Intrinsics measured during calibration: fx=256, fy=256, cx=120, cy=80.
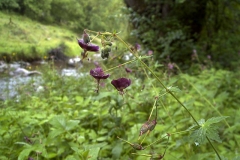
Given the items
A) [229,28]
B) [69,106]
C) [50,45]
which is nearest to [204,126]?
[69,106]

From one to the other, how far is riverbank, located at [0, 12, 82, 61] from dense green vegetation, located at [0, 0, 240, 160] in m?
0.01

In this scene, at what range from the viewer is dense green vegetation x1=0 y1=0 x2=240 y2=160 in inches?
36.2

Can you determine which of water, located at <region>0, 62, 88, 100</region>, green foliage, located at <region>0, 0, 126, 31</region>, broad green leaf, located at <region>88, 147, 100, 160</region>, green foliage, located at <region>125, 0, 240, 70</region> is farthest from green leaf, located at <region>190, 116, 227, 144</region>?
green foliage, located at <region>125, 0, 240, 70</region>

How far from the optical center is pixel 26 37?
2.81 m

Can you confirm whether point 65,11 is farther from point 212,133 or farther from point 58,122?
point 212,133

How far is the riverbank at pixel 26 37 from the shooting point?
7.68 ft

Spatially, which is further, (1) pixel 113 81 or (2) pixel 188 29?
(2) pixel 188 29

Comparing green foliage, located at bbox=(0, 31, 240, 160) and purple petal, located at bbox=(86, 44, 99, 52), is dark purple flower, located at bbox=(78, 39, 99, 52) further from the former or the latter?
green foliage, located at bbox=(0, 31, 240, 160)

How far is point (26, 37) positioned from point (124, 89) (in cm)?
221

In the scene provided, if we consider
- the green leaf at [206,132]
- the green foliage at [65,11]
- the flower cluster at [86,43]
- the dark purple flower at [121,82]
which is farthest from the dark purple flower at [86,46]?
the green foliage at [65,11]

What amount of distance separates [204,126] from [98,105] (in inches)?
41.0

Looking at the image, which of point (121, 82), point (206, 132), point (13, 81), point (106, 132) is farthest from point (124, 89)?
point (13, 81)

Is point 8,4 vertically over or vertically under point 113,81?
over

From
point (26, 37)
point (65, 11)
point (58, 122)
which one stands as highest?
point (65, 11)
